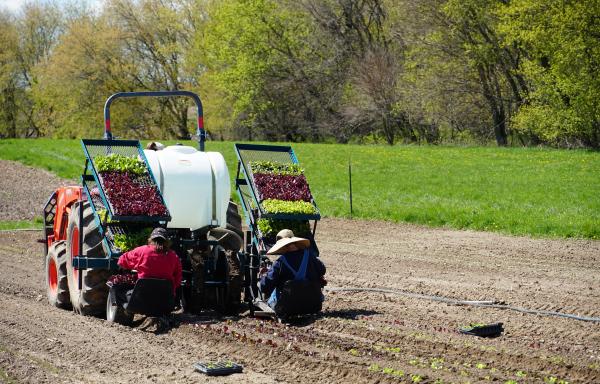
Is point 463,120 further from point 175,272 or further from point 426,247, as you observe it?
point 175,272

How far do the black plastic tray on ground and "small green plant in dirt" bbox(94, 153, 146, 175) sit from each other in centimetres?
354

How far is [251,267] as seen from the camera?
11.8m

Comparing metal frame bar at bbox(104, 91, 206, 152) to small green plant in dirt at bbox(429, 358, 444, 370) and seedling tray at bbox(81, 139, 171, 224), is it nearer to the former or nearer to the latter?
seedling tray at bbox(81, 139, 171, 224)

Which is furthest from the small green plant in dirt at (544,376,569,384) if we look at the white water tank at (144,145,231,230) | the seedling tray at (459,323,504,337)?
the white water tank at (144,145,231,230)

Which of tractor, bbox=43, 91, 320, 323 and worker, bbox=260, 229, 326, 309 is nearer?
worker, bbox=260, 229, 326, 309

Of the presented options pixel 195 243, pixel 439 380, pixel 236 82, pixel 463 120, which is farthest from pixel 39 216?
pixel 236 82

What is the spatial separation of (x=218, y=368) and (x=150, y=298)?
2.57 meters

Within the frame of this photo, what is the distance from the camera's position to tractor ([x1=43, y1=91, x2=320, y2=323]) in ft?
36.3

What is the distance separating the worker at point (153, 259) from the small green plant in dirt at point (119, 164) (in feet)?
3.12

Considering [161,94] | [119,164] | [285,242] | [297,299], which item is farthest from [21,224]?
[297,299]

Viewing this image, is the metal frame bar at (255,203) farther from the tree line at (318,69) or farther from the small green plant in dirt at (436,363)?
the tree line at (318,69)

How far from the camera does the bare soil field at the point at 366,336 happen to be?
26.8ft

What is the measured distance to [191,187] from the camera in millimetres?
11391

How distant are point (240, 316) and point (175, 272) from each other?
110 cm
